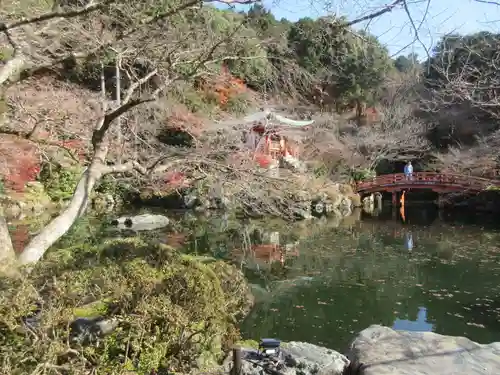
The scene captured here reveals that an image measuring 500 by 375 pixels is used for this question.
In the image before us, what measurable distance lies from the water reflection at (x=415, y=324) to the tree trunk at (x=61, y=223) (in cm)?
486

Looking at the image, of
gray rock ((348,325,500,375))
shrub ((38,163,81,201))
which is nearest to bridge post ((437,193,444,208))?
shrub ((38,163,81,201))

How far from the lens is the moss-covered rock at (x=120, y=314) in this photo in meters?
2.57

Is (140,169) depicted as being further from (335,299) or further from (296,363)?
(335,299)

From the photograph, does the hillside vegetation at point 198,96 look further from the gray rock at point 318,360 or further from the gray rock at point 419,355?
the gray rock at point 419,355

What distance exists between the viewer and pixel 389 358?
375 cm

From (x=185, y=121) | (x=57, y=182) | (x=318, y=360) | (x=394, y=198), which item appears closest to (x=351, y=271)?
(x=318, y=360)

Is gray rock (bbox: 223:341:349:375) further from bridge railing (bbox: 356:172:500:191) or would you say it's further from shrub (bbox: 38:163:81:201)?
bridge railing (bbox: 356:172:500:191)

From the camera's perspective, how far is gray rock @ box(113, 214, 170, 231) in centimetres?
1364

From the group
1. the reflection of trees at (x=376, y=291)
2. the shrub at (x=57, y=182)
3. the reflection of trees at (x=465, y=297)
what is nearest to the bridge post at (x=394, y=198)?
the reflection of trees at (x=376, y=291)

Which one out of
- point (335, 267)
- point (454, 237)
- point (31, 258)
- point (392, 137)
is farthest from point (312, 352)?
point (392, 137)

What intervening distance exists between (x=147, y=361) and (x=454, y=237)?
13063mm

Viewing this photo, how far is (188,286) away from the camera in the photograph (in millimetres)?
3234

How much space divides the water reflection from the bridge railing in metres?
12.8

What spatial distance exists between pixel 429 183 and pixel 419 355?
17750 millimetres
